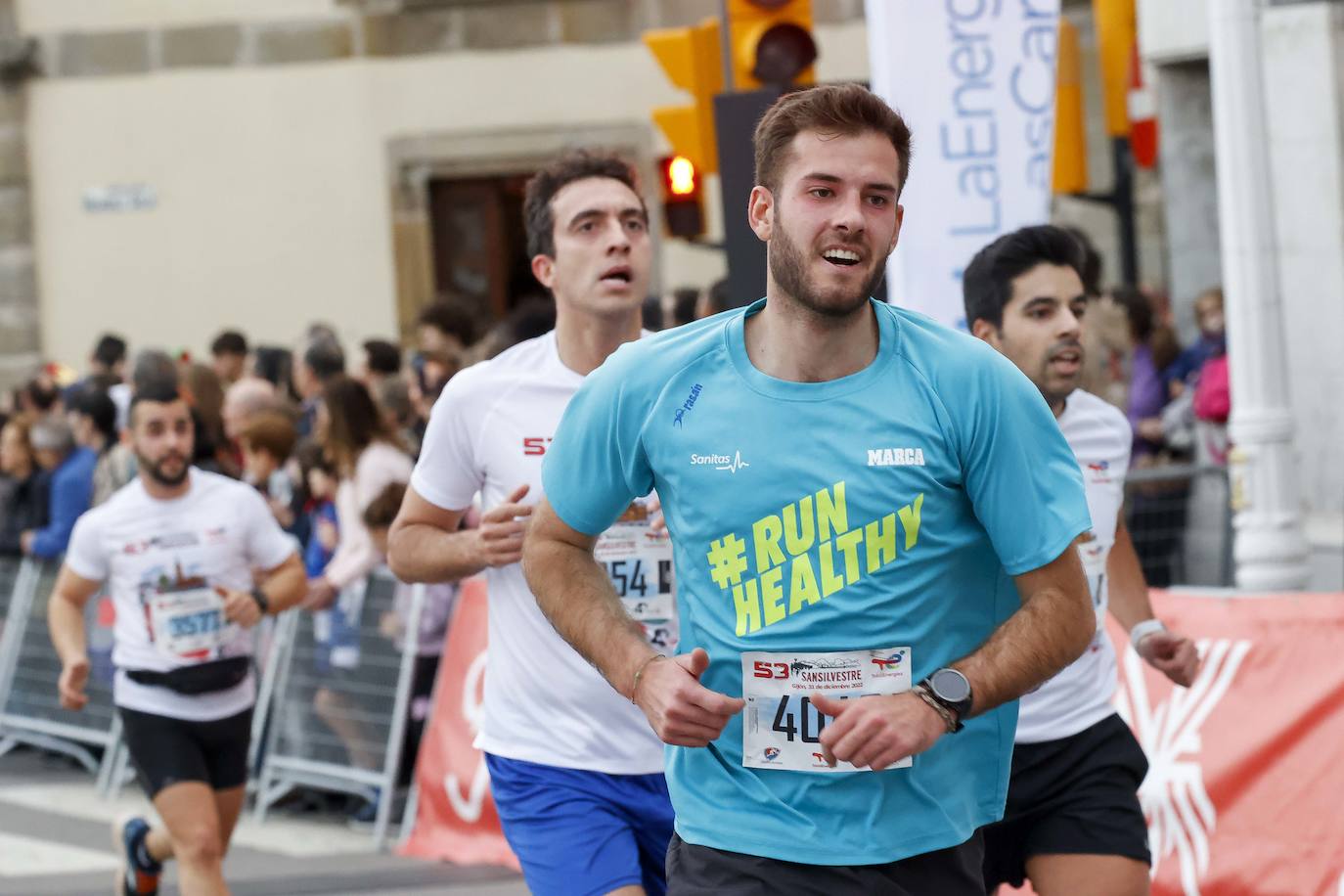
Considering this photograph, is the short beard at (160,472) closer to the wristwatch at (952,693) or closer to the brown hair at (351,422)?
the brown hair at (351,422)

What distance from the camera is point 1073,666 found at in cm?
521

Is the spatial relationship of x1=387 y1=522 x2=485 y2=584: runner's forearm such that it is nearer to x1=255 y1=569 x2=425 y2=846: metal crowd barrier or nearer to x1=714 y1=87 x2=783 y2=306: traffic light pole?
x1=714 y1=87 x2=783 y2=306: traffic light pole

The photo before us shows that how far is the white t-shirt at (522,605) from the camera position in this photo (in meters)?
4.92

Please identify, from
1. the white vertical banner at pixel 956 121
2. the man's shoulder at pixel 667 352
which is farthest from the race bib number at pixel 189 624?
the man's shoulder at pixel 667 352

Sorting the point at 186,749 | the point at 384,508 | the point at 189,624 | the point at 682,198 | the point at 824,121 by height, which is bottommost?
the point at 186,749

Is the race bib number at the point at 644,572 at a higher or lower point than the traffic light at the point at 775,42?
lower

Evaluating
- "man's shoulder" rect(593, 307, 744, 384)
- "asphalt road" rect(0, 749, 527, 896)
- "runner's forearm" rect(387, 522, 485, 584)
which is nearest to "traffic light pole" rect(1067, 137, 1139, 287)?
"asphalt road" rect(0, 749, 527, 896)

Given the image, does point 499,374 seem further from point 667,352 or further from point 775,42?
point 775,42

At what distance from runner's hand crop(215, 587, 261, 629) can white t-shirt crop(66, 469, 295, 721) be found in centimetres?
13

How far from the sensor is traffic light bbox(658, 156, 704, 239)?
9.69 meters

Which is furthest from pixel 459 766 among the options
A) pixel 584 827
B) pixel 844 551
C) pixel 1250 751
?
pixel 844 551

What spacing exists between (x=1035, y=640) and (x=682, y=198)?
649 cm

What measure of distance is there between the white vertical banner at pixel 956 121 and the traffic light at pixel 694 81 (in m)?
2.26

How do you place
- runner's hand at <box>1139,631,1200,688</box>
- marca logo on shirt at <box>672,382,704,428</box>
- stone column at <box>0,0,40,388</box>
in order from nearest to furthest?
1. marca logo on shirt at <box>672,382,704,428</box>
2. runner's hand at <box>1139,631,1200,688</box>
3. stone column at <box>0,0,40,388</box>
